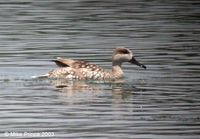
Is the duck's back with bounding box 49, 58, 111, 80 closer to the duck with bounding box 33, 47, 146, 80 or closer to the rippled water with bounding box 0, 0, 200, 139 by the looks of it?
the duck with bounding box 33, 47, 146, 80

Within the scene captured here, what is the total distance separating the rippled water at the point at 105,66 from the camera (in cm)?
1619

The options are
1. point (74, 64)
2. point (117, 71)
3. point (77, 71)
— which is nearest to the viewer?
point (77, 71)

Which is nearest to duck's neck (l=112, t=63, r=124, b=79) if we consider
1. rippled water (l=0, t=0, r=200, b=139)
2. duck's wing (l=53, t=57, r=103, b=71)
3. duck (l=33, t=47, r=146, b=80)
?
duck (l=33, t=47, r=146, b=80)

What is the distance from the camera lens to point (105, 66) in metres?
24.2

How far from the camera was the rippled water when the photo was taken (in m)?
16.2

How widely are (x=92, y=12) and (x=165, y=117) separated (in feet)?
70.0

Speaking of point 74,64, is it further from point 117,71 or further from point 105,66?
point 105,66

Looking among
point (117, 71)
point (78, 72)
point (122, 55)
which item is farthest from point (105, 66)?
point (78, 72)

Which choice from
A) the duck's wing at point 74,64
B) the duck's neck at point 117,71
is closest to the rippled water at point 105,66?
the duck's neck at point 117,71

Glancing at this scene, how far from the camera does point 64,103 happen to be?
720 inches

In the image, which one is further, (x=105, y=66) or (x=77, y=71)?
(x=105, y=66)

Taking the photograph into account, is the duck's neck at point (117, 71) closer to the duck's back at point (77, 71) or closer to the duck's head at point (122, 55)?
the duck's head at point (122, 55)

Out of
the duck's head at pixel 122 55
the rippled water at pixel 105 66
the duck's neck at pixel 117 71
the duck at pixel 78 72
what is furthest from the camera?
the duck's head at pixel 122 55

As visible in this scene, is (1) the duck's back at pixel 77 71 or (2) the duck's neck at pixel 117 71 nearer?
(1) the duck's back at pixel 77 71
